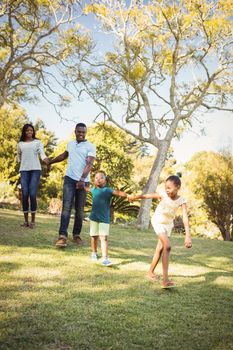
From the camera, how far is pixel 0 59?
1755cm

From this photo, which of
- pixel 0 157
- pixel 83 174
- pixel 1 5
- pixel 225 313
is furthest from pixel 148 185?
pixel 0 157

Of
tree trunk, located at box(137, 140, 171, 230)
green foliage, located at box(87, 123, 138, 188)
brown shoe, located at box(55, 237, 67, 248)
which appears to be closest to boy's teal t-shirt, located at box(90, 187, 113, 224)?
brown shoe, located at box(55, 237, 67, 248)

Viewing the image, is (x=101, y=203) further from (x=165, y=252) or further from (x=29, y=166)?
(x=29, y=166)

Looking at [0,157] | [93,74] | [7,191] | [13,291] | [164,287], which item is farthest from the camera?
[0,157]

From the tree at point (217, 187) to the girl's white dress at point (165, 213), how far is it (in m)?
20.2

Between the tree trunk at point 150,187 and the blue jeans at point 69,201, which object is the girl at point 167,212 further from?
the tree trunk at point 150,187

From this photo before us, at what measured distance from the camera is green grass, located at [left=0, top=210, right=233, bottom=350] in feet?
8.45

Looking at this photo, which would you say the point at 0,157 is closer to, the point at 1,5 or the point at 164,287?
the point at 1,5

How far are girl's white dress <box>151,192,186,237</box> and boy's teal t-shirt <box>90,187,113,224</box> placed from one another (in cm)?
97

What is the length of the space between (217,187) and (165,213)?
811 inches

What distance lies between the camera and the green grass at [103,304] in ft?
8.45

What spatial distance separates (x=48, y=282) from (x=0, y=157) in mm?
25490

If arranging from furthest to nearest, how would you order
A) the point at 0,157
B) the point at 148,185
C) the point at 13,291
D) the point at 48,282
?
the point at 0,157 < the point at 148,185 < the point at 48,282 < the point at 13,291

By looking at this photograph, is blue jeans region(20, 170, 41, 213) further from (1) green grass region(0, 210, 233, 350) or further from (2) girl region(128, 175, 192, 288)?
(2) girl region(128, 175, 192, 288)
